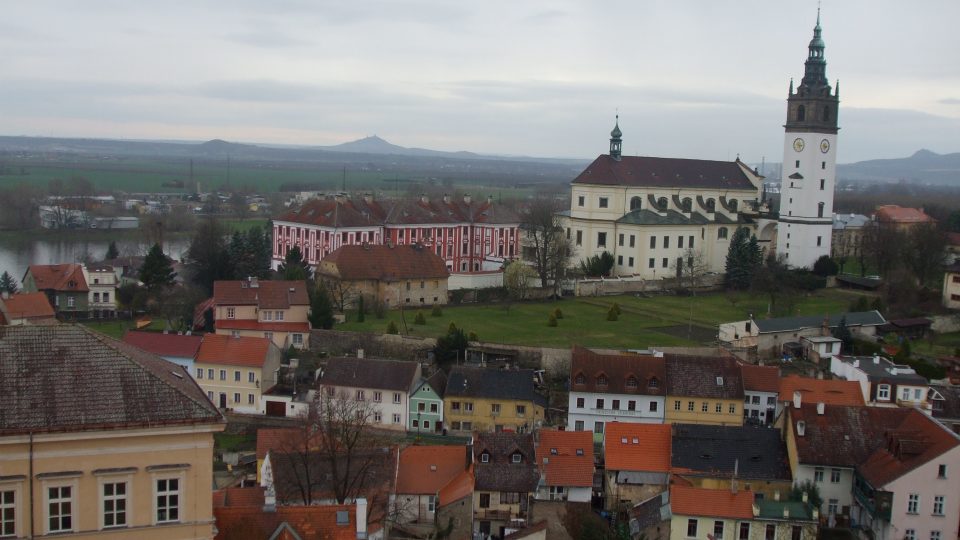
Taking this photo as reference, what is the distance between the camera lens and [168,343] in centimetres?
3397

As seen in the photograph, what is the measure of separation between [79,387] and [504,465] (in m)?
12.8

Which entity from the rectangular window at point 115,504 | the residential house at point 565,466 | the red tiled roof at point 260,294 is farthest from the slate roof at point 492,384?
the rectangular window at point 115,504

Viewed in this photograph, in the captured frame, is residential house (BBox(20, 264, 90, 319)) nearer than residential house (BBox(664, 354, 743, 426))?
No

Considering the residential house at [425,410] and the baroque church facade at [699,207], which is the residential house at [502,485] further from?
the baroque church facade at [699,207]

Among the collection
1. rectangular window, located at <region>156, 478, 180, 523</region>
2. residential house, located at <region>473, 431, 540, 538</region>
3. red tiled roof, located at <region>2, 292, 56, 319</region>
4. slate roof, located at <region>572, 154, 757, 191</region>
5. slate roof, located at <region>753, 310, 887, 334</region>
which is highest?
slate roof, located at <region>572, 154, 757, 191</region>

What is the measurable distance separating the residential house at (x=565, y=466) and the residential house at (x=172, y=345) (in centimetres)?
1276

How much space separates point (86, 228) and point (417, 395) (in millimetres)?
62036

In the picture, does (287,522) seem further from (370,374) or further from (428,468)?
(370,374)

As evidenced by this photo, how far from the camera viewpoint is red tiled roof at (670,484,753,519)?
22.3m

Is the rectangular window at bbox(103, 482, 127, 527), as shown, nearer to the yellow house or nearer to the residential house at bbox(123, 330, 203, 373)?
the yellow house

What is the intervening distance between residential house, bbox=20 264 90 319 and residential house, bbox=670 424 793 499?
2823 cm

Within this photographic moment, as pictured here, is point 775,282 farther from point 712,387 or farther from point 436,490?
point 436,490

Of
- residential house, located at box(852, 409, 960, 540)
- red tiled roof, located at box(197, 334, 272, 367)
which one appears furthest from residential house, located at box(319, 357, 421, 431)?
residential house, located at box(852, 409, 960, 540)

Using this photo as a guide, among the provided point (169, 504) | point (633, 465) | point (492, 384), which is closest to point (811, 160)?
point (492, 384)
